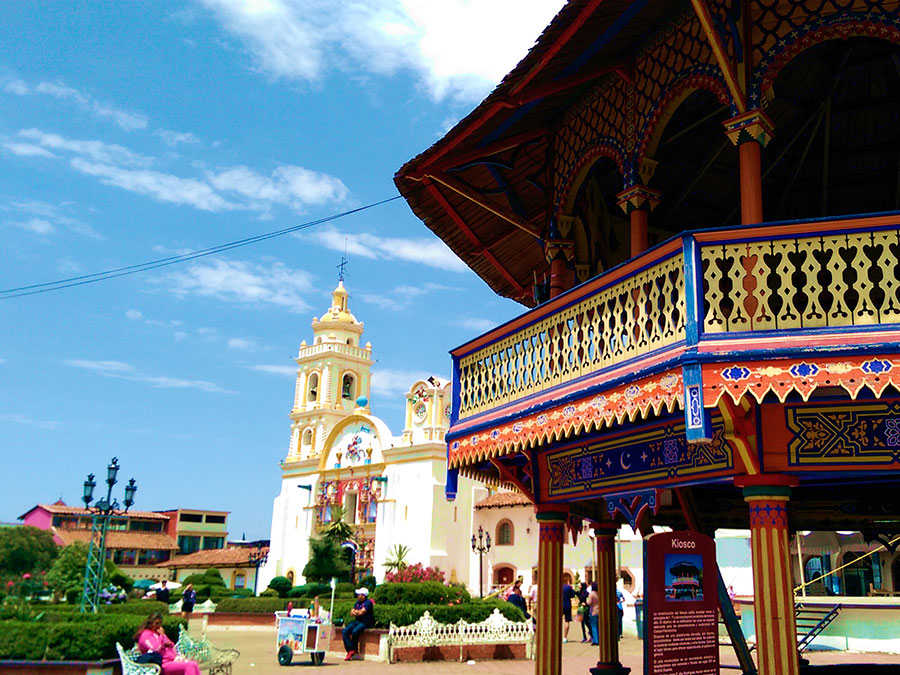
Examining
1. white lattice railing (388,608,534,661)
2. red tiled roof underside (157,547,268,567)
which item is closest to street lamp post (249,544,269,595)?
red tiled roof underside (157,547,268,567)

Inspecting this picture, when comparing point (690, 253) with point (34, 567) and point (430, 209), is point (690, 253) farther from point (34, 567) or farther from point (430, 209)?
point (34, 567)

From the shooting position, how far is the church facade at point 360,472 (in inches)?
1842

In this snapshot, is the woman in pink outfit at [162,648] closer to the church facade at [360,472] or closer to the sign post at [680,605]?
the sign post at [680,605]

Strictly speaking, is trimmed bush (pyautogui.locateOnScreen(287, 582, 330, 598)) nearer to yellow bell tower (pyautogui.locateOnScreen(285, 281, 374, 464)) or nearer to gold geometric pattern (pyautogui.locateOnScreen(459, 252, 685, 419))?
yellow bell tower (pyautogui.locateOnScreen(285, 281, 374, 464))

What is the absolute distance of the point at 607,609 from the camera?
10.8 m

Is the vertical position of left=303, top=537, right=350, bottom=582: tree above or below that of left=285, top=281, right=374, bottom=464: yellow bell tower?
below

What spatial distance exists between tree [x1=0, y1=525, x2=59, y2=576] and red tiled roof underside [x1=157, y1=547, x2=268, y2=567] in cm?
980

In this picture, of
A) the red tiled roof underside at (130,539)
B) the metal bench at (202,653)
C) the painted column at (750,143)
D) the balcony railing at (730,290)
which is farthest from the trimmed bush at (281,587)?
the painted column at (750,143)

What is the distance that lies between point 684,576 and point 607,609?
2.91 m

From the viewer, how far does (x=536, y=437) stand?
26.8 ft

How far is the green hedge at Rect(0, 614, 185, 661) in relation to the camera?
1278 cm

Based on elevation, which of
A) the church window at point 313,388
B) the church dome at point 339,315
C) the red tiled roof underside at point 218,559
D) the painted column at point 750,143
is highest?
the church dome at point 339,315

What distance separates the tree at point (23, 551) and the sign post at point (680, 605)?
59341mm

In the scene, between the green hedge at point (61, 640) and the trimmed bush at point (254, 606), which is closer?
the green hedge at point (61, 640)
